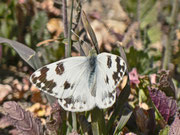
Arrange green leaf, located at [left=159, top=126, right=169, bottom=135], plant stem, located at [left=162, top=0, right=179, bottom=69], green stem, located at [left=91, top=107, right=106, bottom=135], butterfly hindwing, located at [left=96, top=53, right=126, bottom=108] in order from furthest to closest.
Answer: plant stem, located at [left=162, top=0, right=179, bottom=69] < green leaf, located at [left=159, top=126, right=169, bottom=135] < green stem, located at [left=91, top=107, right=106, bottom=135] < butterfly hindwing, located at [left=96, top=53, right=126, bottom=108]

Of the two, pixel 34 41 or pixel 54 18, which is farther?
pixel 54 18

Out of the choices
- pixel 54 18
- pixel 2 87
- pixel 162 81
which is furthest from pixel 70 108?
pixel 54 18

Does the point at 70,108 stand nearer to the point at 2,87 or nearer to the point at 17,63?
the point at 2,87

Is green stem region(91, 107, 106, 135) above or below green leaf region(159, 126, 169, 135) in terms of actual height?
above

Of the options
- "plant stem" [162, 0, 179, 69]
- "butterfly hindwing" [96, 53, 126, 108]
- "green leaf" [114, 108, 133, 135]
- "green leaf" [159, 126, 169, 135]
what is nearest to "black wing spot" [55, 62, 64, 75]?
"butterfly hindwing" [96, 53, 126, 108]

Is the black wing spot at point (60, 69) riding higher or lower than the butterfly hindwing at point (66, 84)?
higher

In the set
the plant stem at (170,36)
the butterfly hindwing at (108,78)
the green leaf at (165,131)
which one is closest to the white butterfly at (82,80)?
the butterfly hindwing at (108,78)

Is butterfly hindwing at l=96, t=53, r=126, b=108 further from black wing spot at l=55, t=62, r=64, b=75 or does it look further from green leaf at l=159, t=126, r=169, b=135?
green leaf at l=159, t=126, r=169, b=135

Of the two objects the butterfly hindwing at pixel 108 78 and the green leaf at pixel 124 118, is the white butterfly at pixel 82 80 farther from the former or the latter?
the green leaf at pixel 124 118
